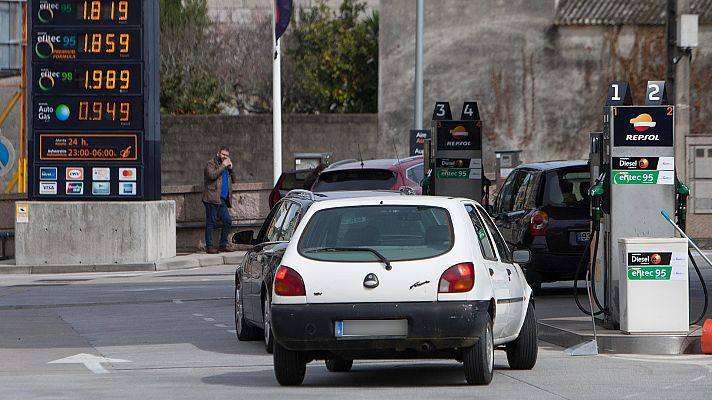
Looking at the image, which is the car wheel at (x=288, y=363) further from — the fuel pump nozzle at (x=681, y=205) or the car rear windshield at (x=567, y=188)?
the car rear windshield at (x=567, y=188)

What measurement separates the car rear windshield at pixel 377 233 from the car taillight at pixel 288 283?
207 millimetres

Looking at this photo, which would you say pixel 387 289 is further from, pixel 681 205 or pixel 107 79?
pixel 107 79

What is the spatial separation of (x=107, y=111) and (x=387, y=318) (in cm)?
1681

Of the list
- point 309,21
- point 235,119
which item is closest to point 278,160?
point 235,119

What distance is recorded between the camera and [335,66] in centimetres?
4569

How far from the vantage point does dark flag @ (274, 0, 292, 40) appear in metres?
32.0

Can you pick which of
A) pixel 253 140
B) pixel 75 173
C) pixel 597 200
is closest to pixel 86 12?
pixel 75 173

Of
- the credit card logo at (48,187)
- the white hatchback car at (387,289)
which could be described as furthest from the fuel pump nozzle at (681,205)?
the credit card logo at (48,187)

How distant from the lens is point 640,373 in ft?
39.3

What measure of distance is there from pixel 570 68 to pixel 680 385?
31.1m

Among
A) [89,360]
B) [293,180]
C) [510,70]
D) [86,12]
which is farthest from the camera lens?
[510,70]

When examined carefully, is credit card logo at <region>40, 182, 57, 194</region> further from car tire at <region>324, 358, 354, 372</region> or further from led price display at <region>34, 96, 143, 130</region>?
car tire at <region>324, 358, 354, 372</region>

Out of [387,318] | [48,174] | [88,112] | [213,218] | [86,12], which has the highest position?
[86,12]

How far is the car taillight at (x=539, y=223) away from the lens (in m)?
18.3
